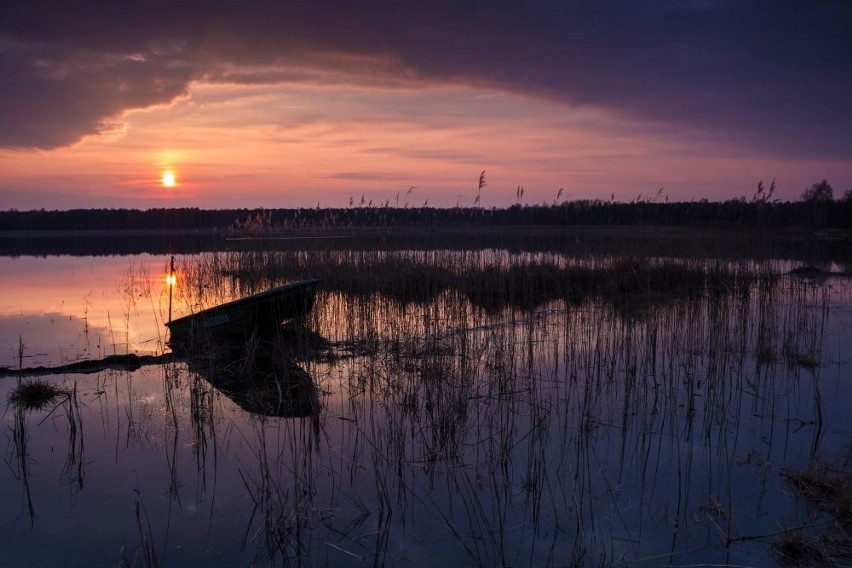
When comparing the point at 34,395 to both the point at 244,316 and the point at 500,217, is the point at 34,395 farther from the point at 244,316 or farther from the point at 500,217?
the point at 500,217

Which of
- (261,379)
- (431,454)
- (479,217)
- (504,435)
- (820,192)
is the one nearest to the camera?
(431,454)

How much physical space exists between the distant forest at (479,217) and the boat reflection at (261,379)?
9667 mm

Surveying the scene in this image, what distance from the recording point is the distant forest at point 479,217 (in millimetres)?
17938

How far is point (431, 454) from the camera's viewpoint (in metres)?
4.20

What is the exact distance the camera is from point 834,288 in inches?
494

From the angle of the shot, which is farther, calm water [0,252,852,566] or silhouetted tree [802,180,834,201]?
silhouetted tree [802,180,834,201]

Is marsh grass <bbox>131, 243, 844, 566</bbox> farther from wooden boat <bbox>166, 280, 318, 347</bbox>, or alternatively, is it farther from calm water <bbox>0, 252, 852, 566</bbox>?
wooden boat <bbox>166, 280, 318, 347</bbox>

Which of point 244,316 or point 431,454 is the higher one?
point 244,316

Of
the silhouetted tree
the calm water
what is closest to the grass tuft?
the calm water

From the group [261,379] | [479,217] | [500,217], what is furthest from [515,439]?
[500,217]

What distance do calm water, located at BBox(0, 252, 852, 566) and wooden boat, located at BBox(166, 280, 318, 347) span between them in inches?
20.4

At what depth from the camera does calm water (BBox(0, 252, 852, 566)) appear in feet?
10.4

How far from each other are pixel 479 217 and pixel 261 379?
43.5ft

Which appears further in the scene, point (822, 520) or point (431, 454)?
point (431, 454)
